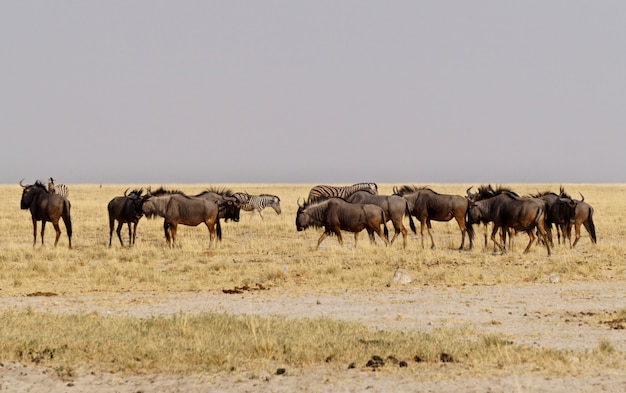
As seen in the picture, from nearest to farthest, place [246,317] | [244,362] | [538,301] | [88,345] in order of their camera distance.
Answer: [244,362] → [88,345] → [246,317] → [538,301]

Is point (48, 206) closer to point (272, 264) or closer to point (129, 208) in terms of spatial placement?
point (129, 208)

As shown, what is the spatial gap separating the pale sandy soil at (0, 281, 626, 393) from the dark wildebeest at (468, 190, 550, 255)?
5.12 metres

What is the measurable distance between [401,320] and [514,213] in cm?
1035

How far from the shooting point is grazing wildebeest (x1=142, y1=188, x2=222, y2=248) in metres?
22.6

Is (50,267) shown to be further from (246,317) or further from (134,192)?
(246,317)

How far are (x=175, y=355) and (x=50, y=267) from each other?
32.4 ft

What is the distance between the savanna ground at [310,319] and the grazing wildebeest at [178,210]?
1.03 metres

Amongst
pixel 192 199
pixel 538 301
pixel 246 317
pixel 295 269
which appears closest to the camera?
pixel 246 317

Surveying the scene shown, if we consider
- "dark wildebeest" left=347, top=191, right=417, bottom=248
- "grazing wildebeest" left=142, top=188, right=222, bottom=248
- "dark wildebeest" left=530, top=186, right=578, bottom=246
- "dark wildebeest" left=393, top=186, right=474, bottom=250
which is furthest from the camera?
"dark wildebeest" left=347, top=191, right=417, bottom=248

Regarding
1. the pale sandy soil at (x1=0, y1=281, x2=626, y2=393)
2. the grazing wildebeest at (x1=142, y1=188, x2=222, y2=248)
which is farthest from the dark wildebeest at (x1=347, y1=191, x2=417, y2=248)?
the pale sandy soil at (x1=0, y1=281, x2=626, y2=393)

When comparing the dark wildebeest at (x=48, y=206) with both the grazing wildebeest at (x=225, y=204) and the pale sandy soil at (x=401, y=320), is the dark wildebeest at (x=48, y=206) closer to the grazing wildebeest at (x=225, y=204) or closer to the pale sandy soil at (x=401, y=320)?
the grazing wildebeest at (x=225, y=204)

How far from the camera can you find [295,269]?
17312 mm

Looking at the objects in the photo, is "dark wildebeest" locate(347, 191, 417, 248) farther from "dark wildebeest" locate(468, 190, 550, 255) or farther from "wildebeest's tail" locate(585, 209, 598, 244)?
"wildebeest's tail" locate(585, 209, 598, 244)

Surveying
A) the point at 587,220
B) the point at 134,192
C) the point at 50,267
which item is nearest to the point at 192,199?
the point at 134,192
